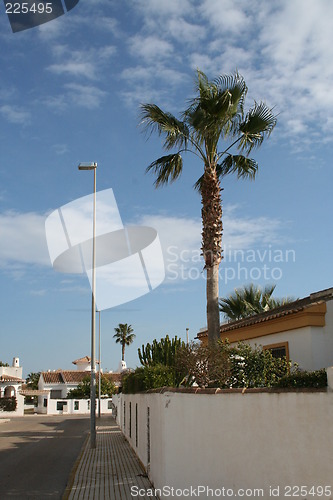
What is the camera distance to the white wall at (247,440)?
19.0 ft

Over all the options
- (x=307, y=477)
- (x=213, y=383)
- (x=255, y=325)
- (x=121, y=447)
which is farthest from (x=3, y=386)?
(x=307, y=477)

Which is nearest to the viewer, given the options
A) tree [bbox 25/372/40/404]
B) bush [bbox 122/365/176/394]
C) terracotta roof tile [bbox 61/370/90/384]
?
bush [bbox 122/365/176/394]

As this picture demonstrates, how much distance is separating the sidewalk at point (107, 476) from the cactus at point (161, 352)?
10.0 feet

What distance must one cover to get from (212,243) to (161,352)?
4.85 m

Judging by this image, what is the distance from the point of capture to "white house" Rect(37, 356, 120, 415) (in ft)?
214

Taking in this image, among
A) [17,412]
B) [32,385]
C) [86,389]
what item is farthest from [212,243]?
[32,385]

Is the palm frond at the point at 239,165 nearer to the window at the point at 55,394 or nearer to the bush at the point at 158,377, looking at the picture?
the bush at the point at 158,377

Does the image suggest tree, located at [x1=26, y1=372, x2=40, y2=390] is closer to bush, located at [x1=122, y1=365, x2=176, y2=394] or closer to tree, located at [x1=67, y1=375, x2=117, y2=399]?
tree, located at [x1=67, y1=375, x2=117, y2=399]

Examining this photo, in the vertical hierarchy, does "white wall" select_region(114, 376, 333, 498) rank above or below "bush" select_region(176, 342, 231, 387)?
below

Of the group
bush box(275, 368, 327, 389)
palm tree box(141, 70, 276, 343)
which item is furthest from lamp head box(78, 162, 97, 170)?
bush box(275, 368, 327, 389)

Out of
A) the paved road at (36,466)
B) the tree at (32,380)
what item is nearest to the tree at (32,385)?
the tree at (32,380)

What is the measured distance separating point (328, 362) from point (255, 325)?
335cm

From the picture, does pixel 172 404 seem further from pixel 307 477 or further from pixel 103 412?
pixel 103 412

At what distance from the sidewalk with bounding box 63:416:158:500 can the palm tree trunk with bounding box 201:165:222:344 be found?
395cm
